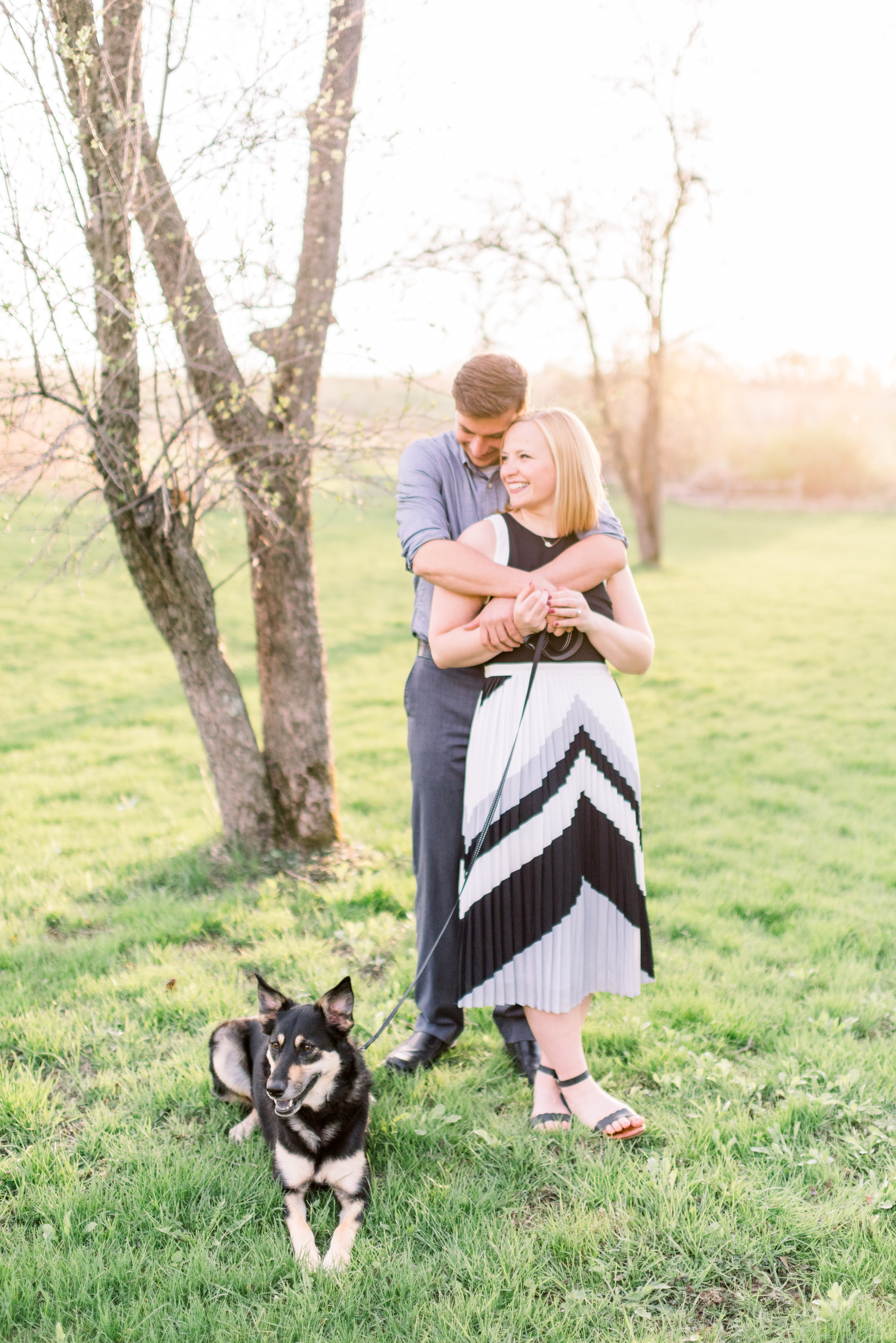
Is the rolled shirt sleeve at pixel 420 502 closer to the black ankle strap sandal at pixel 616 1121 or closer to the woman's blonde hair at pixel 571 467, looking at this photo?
the woman's blonde hair at pixel 571 467

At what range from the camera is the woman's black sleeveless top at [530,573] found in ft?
9.00

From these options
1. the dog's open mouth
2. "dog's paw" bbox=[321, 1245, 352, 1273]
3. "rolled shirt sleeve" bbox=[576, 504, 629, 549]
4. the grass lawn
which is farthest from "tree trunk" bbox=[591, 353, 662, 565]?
"dog's paw" bbox=[321, 1245, 352, 1273]

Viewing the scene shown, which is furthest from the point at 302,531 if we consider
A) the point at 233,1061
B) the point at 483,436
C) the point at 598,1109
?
the point at 598,1109

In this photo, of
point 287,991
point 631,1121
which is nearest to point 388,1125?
point 631,1121

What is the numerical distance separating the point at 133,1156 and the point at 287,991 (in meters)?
1.08

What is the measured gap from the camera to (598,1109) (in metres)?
2.91

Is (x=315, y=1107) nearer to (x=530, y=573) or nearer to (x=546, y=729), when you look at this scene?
(x=546, y=729)

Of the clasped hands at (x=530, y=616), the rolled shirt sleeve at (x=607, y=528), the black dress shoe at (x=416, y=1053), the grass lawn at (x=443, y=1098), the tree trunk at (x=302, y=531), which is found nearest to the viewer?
the grass lawn at (x=443, y=1098)

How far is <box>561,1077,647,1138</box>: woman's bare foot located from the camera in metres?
2.84

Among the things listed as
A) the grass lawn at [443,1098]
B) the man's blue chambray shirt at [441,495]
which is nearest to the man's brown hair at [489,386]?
the man's blue chambray shirt at [441,495]

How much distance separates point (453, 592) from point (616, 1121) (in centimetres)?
178

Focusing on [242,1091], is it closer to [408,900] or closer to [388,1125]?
[388,1125]

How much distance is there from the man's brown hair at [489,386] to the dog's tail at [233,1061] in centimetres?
221

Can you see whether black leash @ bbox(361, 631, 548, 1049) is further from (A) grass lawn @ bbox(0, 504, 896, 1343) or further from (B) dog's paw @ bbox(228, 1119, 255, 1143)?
(A) grass lawn @ bbox(0, 504, 896, 1343)
